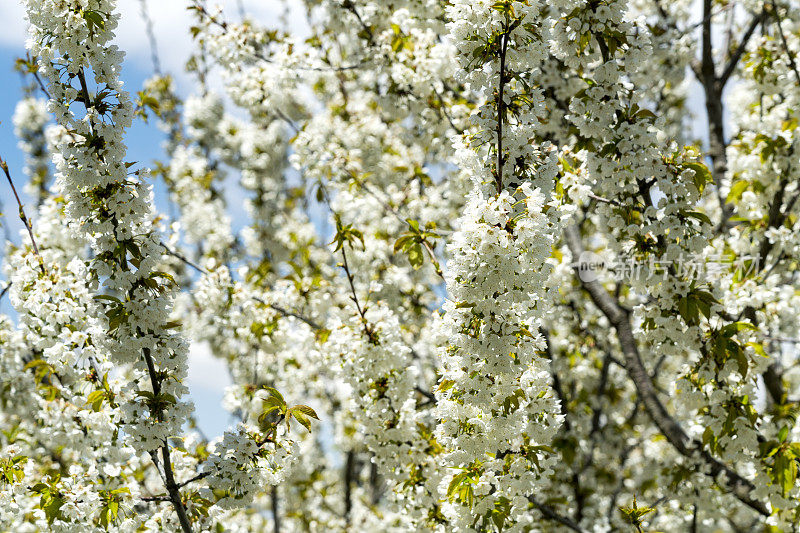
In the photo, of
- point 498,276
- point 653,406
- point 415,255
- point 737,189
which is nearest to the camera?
point 498,276

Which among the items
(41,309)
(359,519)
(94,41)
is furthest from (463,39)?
(359,519)

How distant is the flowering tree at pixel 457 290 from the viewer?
110 inches

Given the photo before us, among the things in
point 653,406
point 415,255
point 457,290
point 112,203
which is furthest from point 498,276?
point 653,406

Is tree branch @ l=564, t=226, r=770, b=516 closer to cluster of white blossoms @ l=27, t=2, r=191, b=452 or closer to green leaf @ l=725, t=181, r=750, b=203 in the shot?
green leaf @ l=725, t=181, r=750, b=203

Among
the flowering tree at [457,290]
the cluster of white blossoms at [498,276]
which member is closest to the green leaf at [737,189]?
the flowering tree at [457,290]

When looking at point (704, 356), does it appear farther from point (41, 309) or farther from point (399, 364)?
point (41, 309)

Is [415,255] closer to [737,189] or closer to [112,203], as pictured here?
[112,203]

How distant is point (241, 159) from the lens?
39.0 feet

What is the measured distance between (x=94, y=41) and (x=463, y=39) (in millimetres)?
1694

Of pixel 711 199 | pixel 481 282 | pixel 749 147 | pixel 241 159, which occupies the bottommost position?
pixel 481 282

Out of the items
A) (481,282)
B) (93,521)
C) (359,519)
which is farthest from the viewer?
(359,519)

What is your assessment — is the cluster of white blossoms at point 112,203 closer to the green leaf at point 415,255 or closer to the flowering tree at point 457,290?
the flowering tree at point 457,290

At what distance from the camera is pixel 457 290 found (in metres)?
2.66

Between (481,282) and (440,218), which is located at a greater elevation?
(440,218)
